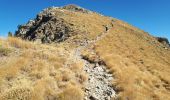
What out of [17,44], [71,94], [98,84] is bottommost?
[71,94]

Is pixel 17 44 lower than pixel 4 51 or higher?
higher

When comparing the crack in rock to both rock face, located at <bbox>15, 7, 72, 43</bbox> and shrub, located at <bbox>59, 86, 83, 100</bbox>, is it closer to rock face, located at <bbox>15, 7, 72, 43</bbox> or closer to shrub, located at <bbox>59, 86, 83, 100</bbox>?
shrub, located at <bbox>59, 86, 83, 100</bbox>

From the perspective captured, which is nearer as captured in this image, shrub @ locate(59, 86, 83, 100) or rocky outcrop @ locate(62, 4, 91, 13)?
shrub @ locate(59, 86, 83, 100)

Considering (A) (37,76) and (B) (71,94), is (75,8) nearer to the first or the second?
(A) (37,76)

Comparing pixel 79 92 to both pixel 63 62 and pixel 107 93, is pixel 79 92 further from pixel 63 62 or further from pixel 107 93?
pixel 63 62

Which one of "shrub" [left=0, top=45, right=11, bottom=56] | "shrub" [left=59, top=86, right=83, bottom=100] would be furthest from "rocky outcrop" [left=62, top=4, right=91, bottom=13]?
"shrub" [left=59, top=86, right=83, bottom=100]

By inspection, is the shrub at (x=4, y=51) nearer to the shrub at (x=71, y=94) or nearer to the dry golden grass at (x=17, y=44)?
the dry golden grass at (x=17, y=44)

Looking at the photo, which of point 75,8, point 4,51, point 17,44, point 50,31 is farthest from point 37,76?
point 75,8

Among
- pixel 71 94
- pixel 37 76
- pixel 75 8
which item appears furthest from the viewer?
pixel 75 8

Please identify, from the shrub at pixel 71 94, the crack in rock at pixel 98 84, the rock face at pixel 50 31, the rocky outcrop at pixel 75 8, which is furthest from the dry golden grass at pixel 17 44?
the rocky outcrop at pixel 75 8

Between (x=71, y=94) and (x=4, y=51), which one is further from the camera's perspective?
(x=4, y=51)

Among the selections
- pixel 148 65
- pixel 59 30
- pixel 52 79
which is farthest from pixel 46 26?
pixel 52 79

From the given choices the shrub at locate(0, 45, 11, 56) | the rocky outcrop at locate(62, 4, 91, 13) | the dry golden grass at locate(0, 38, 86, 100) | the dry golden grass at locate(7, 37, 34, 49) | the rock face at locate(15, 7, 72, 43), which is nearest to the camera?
the dry golden grass at locate(0, 38, 86, 100)

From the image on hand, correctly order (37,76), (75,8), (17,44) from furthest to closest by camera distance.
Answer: (75,8) → (17,44) → (37,76)
